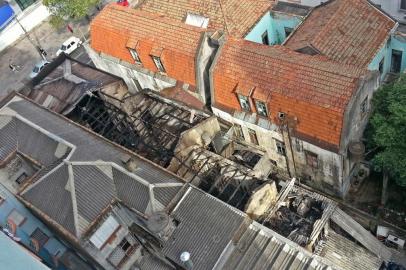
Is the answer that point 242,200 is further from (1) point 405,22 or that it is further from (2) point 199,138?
(1) point 405,22

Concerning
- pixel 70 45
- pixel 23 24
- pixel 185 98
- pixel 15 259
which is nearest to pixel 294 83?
pixel 185 98

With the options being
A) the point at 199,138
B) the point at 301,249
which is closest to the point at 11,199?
the point at 199,138

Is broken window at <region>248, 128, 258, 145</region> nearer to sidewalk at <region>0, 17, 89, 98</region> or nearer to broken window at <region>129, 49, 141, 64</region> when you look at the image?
broken window at <region>129, 49, 141, 64</region>

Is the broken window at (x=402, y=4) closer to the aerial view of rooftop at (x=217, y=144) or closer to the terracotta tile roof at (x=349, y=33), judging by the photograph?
the aerial view of rooftop at (x=217, y=144)

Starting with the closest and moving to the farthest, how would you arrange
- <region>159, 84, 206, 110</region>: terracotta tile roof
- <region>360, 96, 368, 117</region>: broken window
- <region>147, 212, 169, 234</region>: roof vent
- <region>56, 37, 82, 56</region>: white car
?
<region>147, 212, 169, 234</region>: roof vent
<region>360, 96, 368, 117</region>: broken window
<region>159, 84, 206, 110</region>: terracotta tile roof
<region>56, 37, 82, 56</region>: white car

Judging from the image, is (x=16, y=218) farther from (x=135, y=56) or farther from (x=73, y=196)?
(x=135, y=56)

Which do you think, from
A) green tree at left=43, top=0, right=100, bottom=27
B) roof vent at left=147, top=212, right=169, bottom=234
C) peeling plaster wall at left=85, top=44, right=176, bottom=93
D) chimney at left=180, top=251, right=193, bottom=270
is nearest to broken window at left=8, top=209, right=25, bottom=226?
roof vent at left=147, top=212, right=169, bottom=234
